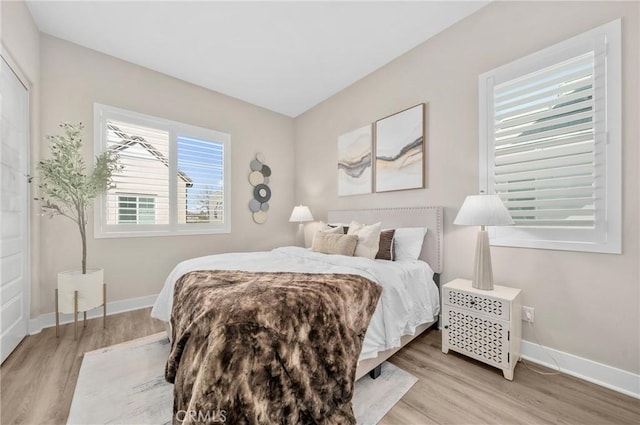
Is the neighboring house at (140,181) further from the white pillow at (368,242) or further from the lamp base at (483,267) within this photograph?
the lamp base at (483,267)

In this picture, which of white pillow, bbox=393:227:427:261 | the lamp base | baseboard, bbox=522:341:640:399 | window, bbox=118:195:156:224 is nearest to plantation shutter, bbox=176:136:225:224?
window, bbox=118:195:156:224

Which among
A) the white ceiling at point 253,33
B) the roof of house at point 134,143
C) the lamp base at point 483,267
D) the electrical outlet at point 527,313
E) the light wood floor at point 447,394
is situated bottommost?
the light wood floor at point 447,394

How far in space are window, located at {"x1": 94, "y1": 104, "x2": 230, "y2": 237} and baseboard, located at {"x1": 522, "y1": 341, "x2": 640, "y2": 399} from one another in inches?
147

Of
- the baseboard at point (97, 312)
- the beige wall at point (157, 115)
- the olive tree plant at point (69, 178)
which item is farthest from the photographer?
the beige wall at point (157, 115)

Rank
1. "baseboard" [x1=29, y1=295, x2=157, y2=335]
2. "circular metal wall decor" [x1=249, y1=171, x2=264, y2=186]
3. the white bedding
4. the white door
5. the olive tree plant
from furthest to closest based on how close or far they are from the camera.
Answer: "circular metal wall decor" [x1=249, y1=171, x2=264, y2=186] < "baseboard" [x1=29, y1=295, x2=157, y2=335] < the olive tree plant < the white door < the white bedding

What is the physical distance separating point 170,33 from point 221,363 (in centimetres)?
314

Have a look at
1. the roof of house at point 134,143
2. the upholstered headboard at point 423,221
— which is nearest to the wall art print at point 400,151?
the upholstered headboard at point 423,221

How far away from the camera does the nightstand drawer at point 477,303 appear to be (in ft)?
5.79

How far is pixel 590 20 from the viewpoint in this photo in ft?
5.76

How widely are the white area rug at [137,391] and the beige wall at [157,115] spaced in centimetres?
121

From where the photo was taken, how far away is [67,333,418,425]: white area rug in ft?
4.62

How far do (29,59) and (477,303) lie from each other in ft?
14.5

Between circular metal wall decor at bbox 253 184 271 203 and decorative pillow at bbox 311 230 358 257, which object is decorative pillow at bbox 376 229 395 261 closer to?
decorative pillow at bbox 311 230 358 257

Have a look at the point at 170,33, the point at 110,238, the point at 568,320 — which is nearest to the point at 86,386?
the point at 110,238
